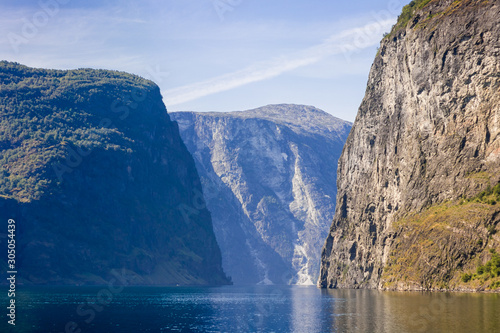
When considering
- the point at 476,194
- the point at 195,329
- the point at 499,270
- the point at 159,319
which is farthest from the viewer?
the point at 476,194

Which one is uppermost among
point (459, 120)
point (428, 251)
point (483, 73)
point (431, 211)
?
point (483, 73)

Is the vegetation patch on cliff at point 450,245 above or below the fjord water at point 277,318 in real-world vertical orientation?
above

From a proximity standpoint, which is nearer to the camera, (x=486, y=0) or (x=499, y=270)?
(x=499, y=270)

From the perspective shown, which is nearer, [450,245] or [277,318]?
[277,318]

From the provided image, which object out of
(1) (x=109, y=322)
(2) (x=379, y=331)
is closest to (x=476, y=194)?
(2) (x=379, y=331)

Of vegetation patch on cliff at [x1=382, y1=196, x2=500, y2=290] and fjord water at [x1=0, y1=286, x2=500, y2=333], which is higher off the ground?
vegetation patch on cliff at [x1=382, y1=196, x2=500, y2=290]

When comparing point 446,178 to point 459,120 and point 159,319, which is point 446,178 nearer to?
point 459,120

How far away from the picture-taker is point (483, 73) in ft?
627

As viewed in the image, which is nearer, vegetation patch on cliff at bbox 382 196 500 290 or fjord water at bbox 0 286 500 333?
fjord water at bbox 0 286 500 333

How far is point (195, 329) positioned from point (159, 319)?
1476 cm

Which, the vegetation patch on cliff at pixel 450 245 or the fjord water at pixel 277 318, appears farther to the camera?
the vegetation patch on cliff at pixel 450 245

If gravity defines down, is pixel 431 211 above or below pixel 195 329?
→ above

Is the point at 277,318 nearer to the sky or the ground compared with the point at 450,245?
nearer to the ground

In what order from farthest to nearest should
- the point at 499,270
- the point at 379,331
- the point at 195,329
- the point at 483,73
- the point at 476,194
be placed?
the point at 483,73 < the point at 476,194 < the point at 499,270 < the point at 195,329 < the point at 379,331
